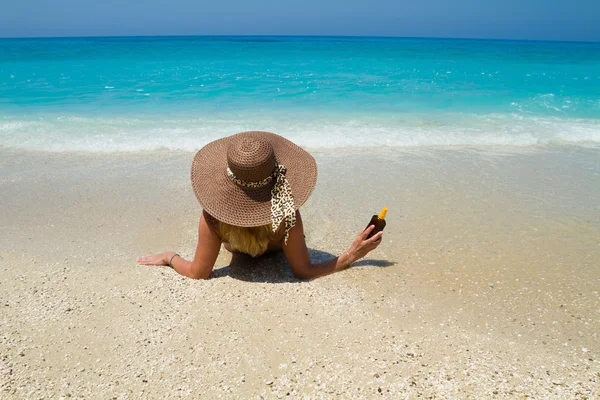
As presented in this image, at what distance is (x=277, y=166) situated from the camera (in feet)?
8.66

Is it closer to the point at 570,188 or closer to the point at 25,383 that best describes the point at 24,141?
the point at 25,383

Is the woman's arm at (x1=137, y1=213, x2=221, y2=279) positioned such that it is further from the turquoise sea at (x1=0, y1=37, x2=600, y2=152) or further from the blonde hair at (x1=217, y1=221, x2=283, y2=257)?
the turquoise sea at (x1=0, y1=37, x2=600, y2=152)

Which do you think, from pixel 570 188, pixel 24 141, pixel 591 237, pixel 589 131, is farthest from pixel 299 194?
pixel 589 131

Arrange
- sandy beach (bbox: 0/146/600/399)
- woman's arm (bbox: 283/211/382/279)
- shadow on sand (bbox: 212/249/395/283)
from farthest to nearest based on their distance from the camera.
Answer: shadow on sand (bbox: 212/249/395/283) < woman's arm (bbox: 283/211/382/279) < sandy beach (bbox: 0/146/600/399)

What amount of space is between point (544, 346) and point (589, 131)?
730 cm

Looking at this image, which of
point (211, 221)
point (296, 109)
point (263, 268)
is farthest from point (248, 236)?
point (296, 109)

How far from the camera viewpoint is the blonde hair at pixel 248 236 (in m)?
2.82

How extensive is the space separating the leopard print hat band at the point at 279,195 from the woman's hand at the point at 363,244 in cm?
63

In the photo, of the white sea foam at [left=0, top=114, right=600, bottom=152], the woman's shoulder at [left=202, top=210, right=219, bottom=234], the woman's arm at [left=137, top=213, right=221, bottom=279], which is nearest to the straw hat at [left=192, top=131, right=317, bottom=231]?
the woman's shoulder at [left=202, top=210, right=219, bottom=234]

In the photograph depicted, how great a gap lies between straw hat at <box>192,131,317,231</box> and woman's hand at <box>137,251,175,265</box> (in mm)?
799

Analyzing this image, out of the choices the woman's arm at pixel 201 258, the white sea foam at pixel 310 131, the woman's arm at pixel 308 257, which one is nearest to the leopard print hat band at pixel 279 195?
the woman's arm at pixel 308 257

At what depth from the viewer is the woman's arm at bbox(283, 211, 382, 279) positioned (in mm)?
2879

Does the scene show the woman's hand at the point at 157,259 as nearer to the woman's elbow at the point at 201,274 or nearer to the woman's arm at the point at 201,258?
the woman's arm at the point at 201,258

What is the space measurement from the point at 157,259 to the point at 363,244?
1.54 meters
